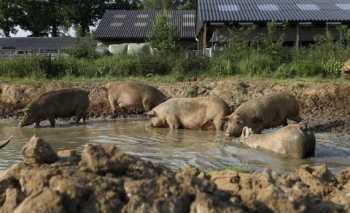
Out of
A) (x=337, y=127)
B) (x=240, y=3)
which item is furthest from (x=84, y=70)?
(x=240, y=3)

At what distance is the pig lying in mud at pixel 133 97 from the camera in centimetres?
1702

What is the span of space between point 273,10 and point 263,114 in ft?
77.3

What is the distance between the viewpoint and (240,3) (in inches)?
1500

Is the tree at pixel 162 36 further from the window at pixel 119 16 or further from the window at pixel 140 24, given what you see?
the window at pixel 119 16

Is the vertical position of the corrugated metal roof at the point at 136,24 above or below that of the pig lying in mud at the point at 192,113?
above

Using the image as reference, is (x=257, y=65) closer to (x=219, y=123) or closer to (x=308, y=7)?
(x=219, y=123)

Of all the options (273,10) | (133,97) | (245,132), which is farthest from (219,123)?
(273,10)

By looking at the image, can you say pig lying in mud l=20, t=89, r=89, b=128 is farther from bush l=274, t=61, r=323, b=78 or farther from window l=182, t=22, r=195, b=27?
window l=182, t=22, r=195, b=27

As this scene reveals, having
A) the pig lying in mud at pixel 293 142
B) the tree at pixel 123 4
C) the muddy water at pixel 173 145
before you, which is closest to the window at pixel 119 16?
the tree at pixel 123 4

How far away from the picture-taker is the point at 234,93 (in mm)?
17859

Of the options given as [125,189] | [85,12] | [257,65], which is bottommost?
[125,189]

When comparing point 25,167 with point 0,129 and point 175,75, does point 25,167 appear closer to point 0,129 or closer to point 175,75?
point 0,129

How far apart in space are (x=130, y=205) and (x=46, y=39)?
56273mm

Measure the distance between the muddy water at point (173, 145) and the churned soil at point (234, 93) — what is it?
2246mm
